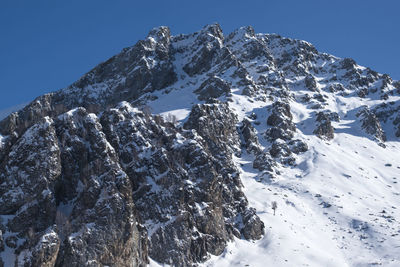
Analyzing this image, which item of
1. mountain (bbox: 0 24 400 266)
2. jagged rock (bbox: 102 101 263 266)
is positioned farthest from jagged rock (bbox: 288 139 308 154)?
jagged rock (bbox: 102 101 263 266)

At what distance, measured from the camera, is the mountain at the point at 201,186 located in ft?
193

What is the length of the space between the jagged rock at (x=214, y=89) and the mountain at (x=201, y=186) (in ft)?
1.40

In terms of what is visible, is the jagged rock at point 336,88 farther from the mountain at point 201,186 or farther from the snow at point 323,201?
the snow at point 323,201

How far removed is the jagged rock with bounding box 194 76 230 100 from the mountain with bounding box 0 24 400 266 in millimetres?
426

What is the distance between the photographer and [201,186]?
74375 mm

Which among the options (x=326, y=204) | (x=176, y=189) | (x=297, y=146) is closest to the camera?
(x=176, y=189)

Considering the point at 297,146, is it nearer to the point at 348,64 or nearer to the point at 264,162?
the point at 264,162

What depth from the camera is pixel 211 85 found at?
5635 inches

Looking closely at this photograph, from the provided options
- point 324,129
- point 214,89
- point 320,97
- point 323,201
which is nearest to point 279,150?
point 323,201

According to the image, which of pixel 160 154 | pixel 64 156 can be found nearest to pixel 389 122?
pixel 160 154

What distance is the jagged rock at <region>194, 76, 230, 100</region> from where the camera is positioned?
14012 cm

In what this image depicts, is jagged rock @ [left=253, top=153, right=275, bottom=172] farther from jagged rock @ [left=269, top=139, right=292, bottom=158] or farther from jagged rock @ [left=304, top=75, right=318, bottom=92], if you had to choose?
jagged rock @ [left=304, top=75, right=318, bottom=92]

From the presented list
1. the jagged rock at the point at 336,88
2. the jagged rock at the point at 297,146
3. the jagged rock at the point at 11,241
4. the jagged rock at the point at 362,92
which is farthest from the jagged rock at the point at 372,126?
the jagged rock at the point at 11,241

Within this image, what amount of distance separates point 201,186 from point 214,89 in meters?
71.3
